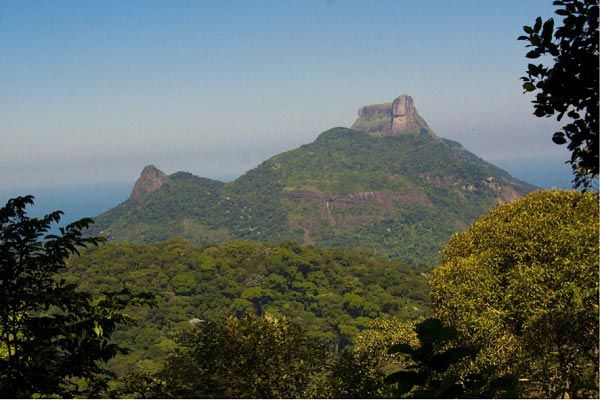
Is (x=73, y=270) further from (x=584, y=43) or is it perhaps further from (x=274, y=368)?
(x=584, y=43)

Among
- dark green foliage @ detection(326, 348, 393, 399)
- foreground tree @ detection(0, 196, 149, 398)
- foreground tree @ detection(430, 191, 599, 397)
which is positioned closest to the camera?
foreground tree @ detection(0, 196, 149, 398)

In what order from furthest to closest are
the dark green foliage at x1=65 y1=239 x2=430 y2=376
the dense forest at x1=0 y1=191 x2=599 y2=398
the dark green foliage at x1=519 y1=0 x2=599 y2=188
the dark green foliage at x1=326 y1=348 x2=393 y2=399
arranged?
the dark green foliage at x1=65 y1=239 x2=430 y2=376, the dark green foliage at x1=326 y1=348 x2=393 y2=399, the dense forest at x1=0 y1=191 x2=599 y2=398, the dark green foliage at x1=519 y1=0 x2=599 y2=188

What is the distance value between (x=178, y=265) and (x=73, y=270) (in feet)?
59.7

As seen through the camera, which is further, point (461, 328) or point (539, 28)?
point (461, 328)

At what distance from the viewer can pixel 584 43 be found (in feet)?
15.0

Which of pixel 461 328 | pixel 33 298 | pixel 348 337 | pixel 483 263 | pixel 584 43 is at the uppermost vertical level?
pixel 584 43

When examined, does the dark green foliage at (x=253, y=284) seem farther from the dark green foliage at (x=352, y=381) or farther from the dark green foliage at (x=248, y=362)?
the dark green foliage at (x=352, y=381)

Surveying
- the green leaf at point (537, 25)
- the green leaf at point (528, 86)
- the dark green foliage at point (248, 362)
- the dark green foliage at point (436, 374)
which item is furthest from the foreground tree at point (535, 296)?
the dark green foliage at point (436, 374)

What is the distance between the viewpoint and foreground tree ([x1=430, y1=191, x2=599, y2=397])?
17.0m

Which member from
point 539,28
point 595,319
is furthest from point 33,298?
point 595,319

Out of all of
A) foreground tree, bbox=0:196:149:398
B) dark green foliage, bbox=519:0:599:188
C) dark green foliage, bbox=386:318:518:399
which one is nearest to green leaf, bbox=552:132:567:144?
dark green foliage, bbox=519:0:599:188

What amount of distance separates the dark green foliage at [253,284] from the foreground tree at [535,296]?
2254 inches

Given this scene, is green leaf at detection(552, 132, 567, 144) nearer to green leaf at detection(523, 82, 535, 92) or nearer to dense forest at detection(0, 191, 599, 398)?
green leaf at detection(523, 82, 535, 92)

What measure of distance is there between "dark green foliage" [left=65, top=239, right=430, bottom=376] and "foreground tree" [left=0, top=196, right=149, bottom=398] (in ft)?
216
